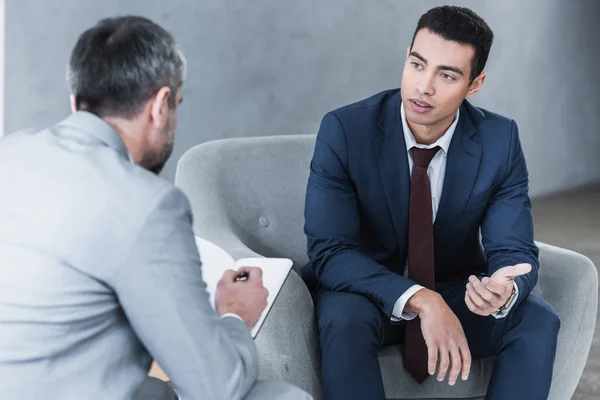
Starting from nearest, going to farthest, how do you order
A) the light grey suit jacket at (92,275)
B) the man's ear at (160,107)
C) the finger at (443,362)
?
the light grey suit jacket at (92,275) < the man's ear at (160,107) < the finger at (443,362)

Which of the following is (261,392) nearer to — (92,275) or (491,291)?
(92,275)

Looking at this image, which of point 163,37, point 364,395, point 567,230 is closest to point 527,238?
point 364,395

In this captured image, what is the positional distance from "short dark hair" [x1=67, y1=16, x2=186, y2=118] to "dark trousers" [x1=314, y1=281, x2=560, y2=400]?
0.89 metres

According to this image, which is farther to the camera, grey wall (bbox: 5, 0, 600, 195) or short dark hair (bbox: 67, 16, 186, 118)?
grey wall (bbox: 5, 0, 600, 195)

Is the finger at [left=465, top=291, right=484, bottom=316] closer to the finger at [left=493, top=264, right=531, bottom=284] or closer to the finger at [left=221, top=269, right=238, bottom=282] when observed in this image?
the finger at [left=493, top=264, right=531, bottom=284]

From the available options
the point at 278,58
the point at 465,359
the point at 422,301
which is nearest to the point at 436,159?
the point at 422,301

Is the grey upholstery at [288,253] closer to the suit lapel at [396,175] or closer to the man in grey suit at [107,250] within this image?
the suit lapel at [396,175]

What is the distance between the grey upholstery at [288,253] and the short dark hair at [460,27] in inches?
20.9

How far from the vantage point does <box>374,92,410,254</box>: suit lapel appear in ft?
7.53

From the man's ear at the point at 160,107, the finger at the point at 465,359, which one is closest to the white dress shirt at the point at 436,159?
the finger at the point at 465,359

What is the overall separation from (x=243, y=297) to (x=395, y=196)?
0.87 meters

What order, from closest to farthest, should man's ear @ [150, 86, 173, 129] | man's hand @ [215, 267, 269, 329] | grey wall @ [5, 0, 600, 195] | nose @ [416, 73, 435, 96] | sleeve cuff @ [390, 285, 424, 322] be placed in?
1. man's ear @ [150, 86, 173, 129]
2. man's hand @ [215, 267, 269, 329]
3. sleeve cuff @ [390, 285, 424, 322]
4. nose @ [416, 73, 435, 96]
5. grey wall @ [5, 0, 600, 195]

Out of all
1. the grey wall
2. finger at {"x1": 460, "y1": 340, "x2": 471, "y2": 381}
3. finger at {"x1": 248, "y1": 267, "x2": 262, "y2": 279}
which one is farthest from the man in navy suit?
the grey wall

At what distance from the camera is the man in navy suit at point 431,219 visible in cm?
212
